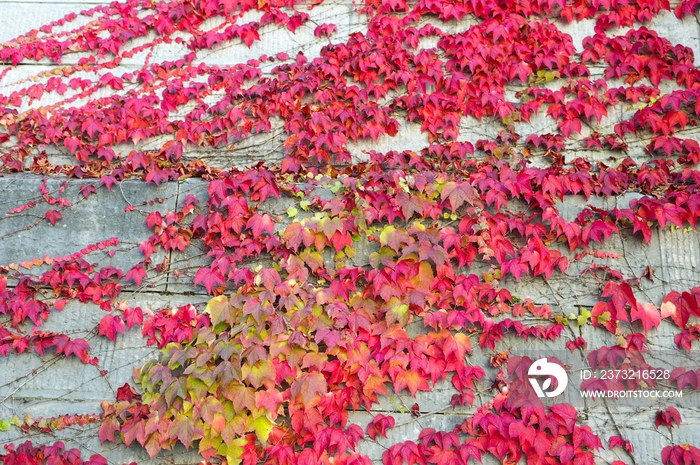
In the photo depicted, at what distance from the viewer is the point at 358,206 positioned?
4.06 m

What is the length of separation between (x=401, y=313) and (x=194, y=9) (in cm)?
313

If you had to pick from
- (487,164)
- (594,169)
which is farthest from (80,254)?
(594,169)

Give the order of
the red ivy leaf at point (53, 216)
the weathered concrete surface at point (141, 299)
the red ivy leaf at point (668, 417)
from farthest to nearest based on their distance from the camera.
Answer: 1. the red ivy leaf at point (53, 216)
2. the weathered concrete surface at point (141, 299)
3. the red ivy leaf at point (668, 417)

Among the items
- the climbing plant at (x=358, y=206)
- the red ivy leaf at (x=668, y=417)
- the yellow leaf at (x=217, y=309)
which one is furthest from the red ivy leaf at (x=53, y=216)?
the red ivy leaf at (x=668, y=417)

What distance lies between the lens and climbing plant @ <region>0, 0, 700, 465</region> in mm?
3672

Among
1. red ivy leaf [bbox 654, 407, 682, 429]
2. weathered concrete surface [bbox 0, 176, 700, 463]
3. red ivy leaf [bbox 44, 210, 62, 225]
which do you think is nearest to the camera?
red ivy leaf [bbox 654, 407, 682, 429]

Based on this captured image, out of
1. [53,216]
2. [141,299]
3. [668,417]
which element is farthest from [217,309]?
[668,417]

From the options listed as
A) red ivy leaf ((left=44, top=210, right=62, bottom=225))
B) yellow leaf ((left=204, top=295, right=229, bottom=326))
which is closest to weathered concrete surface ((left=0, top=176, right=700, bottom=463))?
red ivy leaf ((left=44, top=210, right=62, bottom=225))

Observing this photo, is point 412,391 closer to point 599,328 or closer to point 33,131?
point 599,328

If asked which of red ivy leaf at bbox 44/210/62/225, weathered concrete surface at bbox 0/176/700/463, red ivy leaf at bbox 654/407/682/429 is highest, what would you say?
red ivy leaf at bbox 44/210/62/225

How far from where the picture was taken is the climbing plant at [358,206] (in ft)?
12.0

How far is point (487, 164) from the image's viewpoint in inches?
172

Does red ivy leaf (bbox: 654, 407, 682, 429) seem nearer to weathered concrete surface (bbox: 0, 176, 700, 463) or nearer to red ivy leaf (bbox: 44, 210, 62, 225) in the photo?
weathered concrete surface (bbox: 0, 176, 700, 463)

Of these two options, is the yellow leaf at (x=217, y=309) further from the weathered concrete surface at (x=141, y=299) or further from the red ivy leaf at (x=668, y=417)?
the red ivy leaf at (x=668, y=417)
